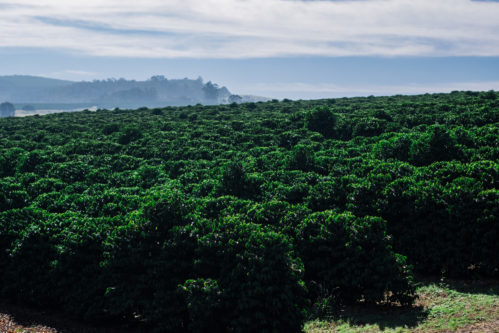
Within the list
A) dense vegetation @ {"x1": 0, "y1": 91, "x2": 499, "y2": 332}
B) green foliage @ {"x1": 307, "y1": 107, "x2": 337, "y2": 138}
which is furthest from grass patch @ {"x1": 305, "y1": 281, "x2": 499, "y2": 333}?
green foliage @ {"x1": 307, "y1": 107, "x2": 337, "y2": 138}

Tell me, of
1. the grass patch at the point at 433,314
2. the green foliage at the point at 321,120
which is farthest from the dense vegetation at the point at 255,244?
the green foliage at the point at 321,120

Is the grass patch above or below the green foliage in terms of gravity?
below

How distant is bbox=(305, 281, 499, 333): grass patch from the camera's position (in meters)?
7.46

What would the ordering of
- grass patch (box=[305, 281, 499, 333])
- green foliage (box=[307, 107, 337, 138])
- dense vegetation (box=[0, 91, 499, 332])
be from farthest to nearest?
green foliage (box=[307, 107, 337, 138]), dense vegetation (box=[0, 91, 499, 332]), grass patch (box=[305, 281, 499, 333])

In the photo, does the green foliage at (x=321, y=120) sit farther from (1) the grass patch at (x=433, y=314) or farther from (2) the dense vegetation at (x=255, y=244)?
(1) the grass patch at (x=433, y=314)

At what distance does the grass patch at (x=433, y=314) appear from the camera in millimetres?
7461

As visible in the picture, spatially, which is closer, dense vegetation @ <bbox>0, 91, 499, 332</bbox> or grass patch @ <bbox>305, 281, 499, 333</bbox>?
grass patch @ <bbox>305, 281, 499, 333</bbox>

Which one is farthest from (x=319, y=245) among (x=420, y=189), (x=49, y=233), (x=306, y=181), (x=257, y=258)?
(x=49, y=233)

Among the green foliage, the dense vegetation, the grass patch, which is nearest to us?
the grass patch

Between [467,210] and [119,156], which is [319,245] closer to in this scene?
[467,210]

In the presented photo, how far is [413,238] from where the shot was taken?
398 inches

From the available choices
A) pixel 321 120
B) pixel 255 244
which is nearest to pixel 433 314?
pixel 255 244

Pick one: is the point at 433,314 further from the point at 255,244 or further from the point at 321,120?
the point at 321,120

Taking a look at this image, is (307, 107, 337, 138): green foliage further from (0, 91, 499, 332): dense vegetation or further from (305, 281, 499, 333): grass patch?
(305, 281, 499, 333): grass patch
